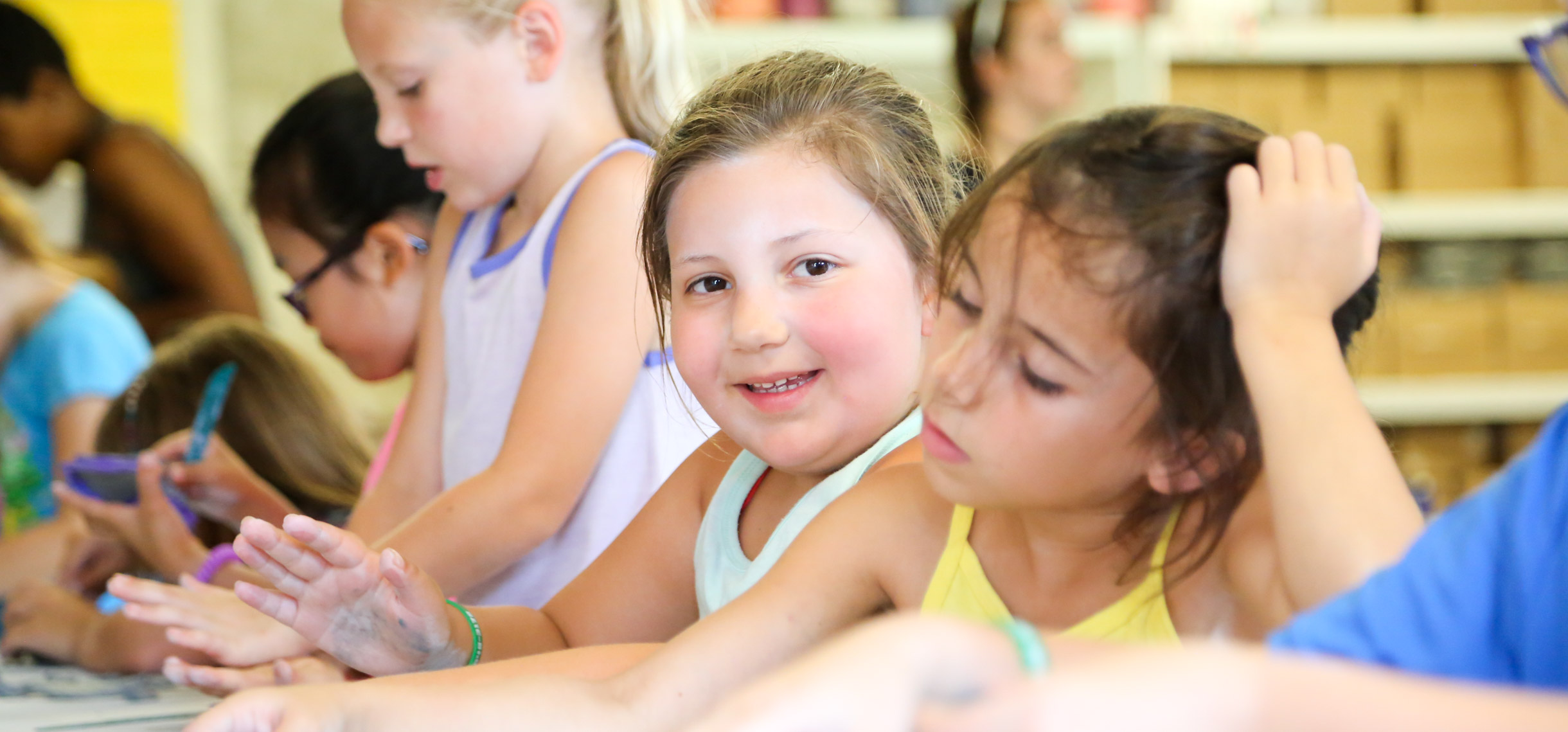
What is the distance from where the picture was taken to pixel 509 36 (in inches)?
49.5

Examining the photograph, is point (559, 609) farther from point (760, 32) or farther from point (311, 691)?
point (760, 32)

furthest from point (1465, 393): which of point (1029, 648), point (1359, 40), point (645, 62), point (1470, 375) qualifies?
point (1029, 648)

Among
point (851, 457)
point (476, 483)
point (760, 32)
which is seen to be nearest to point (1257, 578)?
point (851, 457)

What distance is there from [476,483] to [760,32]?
207cm

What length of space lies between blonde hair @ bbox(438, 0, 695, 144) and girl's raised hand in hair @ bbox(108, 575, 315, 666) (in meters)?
0.58

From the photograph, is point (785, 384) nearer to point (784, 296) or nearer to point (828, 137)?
point (784, 296)

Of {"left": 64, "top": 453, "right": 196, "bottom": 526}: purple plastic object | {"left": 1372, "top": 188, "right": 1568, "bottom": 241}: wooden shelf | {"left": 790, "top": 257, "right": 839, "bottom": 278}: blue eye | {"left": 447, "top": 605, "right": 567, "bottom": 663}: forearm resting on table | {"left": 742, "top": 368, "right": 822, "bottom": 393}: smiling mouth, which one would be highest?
{"left": 790, "top": 257, "right": 839, "bottom": 278}: blue eye

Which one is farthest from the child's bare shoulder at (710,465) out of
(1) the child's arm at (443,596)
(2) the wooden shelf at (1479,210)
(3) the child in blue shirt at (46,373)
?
(2) the wooden shelf at (1479,210)

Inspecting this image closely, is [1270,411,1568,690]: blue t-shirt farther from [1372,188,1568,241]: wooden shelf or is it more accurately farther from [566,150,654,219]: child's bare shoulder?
[1372,188,1568,241]: wooden shelf

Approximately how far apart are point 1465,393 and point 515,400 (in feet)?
8.20

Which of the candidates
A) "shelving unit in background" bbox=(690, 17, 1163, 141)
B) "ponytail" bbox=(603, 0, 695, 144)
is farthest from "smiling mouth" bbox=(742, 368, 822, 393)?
"shelving unit in background" bbox=(690, 17, 1163, 141)

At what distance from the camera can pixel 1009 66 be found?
8.25ft

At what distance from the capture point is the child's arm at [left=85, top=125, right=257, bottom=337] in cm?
225

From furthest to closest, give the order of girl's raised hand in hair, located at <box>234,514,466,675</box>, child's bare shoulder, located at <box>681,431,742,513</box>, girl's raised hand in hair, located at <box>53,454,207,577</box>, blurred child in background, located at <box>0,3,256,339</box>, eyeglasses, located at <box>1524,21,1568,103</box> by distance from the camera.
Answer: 1. blurred child in background, located at <box>0,3,256,339</box>
2. girl's raised hand in hair, located at <box>53,454,207,577</box>
3. child's bare shoulder, located at <box>681,431,742,513</box>
4. girl's raised hand in hair, located at <box>234,514,466,675</box>
5. eyeglasses, located at <box>1524,21,1568,103</box>
